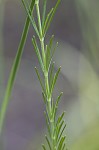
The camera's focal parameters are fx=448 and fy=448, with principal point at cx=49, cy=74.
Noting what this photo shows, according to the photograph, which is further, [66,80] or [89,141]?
[66,80]

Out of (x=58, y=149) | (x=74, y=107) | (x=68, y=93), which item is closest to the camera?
(x=58, y=149)

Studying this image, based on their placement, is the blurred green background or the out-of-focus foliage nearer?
the out-of-focus foliage

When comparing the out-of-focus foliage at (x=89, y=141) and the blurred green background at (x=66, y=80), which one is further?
the blurred green background at (x=66, y=80)

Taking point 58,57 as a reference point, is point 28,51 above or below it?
below

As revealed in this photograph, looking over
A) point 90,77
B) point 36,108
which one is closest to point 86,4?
point 90,77

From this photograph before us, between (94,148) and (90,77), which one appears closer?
(94,148)

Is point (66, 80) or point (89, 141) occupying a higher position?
point (89, 141)

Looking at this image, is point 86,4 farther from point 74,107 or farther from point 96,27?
point 74,107

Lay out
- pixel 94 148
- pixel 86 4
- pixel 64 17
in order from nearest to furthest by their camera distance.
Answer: pixel 94 148 → pixel 86 4 → pixel 64 17
